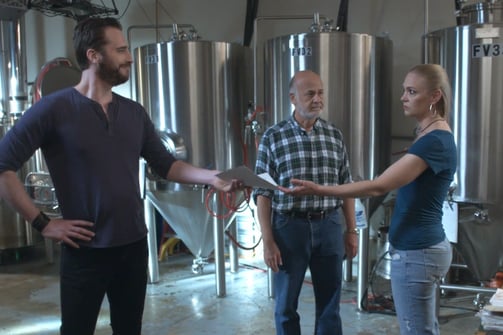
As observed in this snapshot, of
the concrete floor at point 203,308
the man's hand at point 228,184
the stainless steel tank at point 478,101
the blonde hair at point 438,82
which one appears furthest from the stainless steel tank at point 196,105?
the blonde hair at point 438,82

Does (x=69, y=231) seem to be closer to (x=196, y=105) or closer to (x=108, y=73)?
(x=108, y=73)

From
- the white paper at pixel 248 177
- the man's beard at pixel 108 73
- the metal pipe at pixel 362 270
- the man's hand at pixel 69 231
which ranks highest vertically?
the man's beard at pixel 108 73

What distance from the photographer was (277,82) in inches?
117

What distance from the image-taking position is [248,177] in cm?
172

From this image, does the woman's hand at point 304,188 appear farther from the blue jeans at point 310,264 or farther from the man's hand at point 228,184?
the blue jeans at point 310,264

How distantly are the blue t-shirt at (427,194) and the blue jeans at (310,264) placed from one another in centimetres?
44

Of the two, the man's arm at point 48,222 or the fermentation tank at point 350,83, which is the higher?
the fermentation tank at point 350,83

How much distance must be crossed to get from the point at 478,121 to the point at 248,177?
1431mm

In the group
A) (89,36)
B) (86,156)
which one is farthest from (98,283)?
(89,36)

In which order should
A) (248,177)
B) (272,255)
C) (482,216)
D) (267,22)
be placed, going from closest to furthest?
1. (248,177)
2. (272,255)
3. (482,216)
4. (267,22)

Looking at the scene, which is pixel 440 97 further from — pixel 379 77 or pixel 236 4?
pixel 236 4

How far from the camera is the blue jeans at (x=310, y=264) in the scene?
2.04 m

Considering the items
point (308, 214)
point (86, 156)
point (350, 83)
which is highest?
point (350, 83)

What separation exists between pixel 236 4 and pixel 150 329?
2.56 metres
